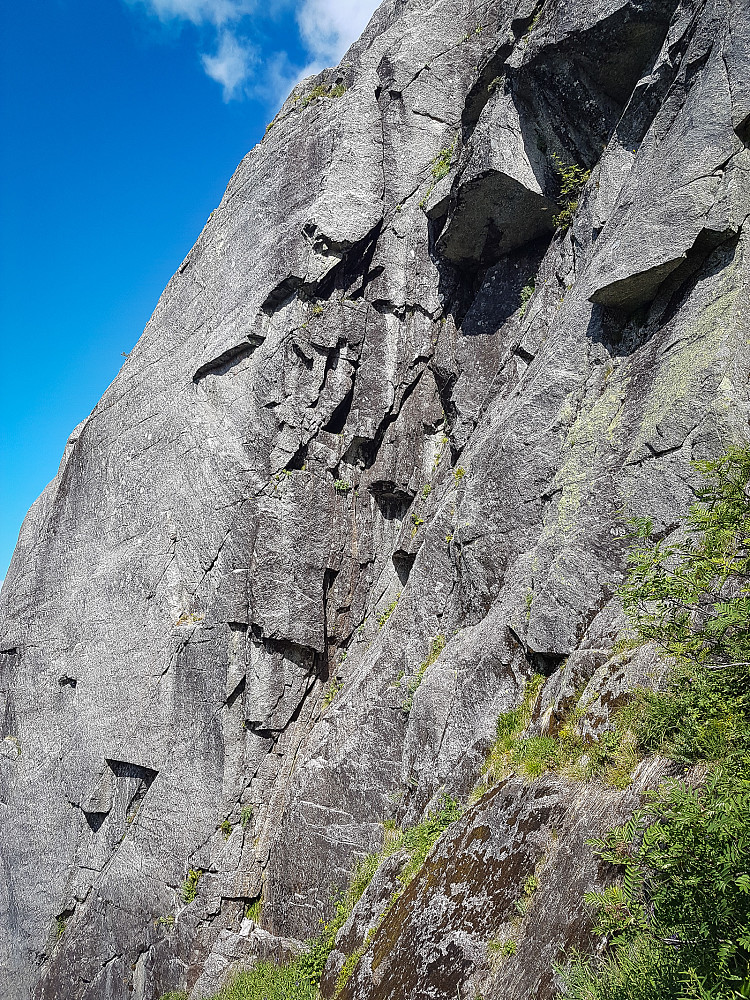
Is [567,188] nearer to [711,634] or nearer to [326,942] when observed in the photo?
[711,634]

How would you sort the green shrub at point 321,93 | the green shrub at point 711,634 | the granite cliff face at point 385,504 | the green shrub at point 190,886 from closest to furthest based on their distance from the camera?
the green shrub at point 711,634 → the granite cliff face at point 385,504 → the green shrub at point 190,886 → the green shrub at point 321,93

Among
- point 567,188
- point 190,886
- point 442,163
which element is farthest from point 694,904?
point 442,163

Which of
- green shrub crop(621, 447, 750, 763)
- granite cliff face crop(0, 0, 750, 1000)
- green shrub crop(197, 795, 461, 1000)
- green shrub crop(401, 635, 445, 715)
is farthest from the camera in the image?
green shrub crop(401, 635, 445, 715)

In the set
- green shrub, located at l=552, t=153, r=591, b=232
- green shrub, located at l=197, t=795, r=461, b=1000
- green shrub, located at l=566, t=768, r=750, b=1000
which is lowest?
green shrub, located at l=197, t=795, r=461, b=1000

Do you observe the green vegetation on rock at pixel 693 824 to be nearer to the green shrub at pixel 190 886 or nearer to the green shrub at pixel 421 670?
the green shrub at pixel 421 670

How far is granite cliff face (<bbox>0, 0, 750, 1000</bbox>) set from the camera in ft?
28.1

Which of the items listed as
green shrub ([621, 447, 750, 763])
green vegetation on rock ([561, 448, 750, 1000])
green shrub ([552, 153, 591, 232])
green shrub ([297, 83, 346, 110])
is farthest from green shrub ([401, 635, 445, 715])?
green shrub ([297, 83, 346, 110])

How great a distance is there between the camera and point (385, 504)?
16672 mm

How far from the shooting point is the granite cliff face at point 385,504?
856 cm

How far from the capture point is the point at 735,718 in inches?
184

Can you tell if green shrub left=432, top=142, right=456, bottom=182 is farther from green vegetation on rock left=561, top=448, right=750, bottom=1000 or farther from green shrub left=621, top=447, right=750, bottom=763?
green shrub left=621, top=447, right=750, bottom=763

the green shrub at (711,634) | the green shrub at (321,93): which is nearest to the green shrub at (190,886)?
the green shrub at (711,634)

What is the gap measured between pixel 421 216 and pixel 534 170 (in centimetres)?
415

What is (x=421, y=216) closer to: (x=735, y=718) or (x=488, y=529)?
(x=488, y=529)
